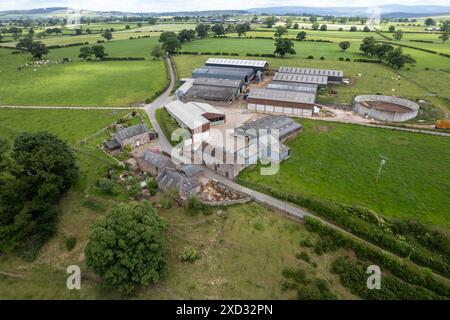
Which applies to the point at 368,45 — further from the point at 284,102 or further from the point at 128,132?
the point at 128,132

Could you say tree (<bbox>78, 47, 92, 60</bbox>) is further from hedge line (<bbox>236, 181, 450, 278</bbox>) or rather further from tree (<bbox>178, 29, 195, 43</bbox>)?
hedge line (<bbox>236, 181, 450, 278</bbox>)

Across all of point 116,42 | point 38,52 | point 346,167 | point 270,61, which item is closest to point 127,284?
point 346,167

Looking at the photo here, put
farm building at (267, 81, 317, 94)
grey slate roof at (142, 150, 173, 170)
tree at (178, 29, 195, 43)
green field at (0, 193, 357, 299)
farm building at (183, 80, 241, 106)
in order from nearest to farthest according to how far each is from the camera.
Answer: green field at (0, 193, 357, 299), grey slate roof at (142, 150, 173, 170), farm building at (183, 80, 241, 106), farm building at (267, 81, 317, 94), tree at (178, 29, 195, 43)

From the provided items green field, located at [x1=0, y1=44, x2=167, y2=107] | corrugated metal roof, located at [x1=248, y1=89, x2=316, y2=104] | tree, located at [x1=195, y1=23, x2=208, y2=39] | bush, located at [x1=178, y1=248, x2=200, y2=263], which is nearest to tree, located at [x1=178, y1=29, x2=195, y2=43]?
tree, located at [x1=195, y1=23, x2=208, y2=39]

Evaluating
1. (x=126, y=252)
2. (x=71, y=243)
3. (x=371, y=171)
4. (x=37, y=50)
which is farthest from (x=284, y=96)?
(x=37, y=50)

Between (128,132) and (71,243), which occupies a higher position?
(128,132)
